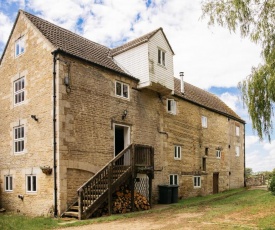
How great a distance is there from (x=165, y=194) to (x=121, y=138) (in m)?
4.52

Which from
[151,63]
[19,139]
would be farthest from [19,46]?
[151,63]

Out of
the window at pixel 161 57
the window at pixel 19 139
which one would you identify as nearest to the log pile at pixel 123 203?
the window at pixel 19 139

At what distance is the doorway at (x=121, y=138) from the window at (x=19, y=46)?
679cm

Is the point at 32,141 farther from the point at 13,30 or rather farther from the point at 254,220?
the point at 254,220

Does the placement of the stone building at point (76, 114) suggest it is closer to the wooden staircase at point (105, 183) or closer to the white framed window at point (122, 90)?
the white framed window at point (122, 90)

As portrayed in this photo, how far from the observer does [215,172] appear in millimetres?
26594

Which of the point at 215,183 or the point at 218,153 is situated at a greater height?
the point at 218,153

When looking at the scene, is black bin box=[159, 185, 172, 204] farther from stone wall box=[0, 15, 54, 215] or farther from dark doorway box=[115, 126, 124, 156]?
stone wall box=[0, 15, 54, 215]

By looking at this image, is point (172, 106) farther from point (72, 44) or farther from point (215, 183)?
point (215, 183)

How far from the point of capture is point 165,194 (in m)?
19.0

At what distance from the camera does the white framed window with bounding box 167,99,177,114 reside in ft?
70.9

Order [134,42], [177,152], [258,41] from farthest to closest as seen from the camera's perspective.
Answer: [177,152] < [134,42] < [258,41]

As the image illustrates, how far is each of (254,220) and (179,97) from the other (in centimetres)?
1290

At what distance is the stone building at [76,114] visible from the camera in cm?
1384
